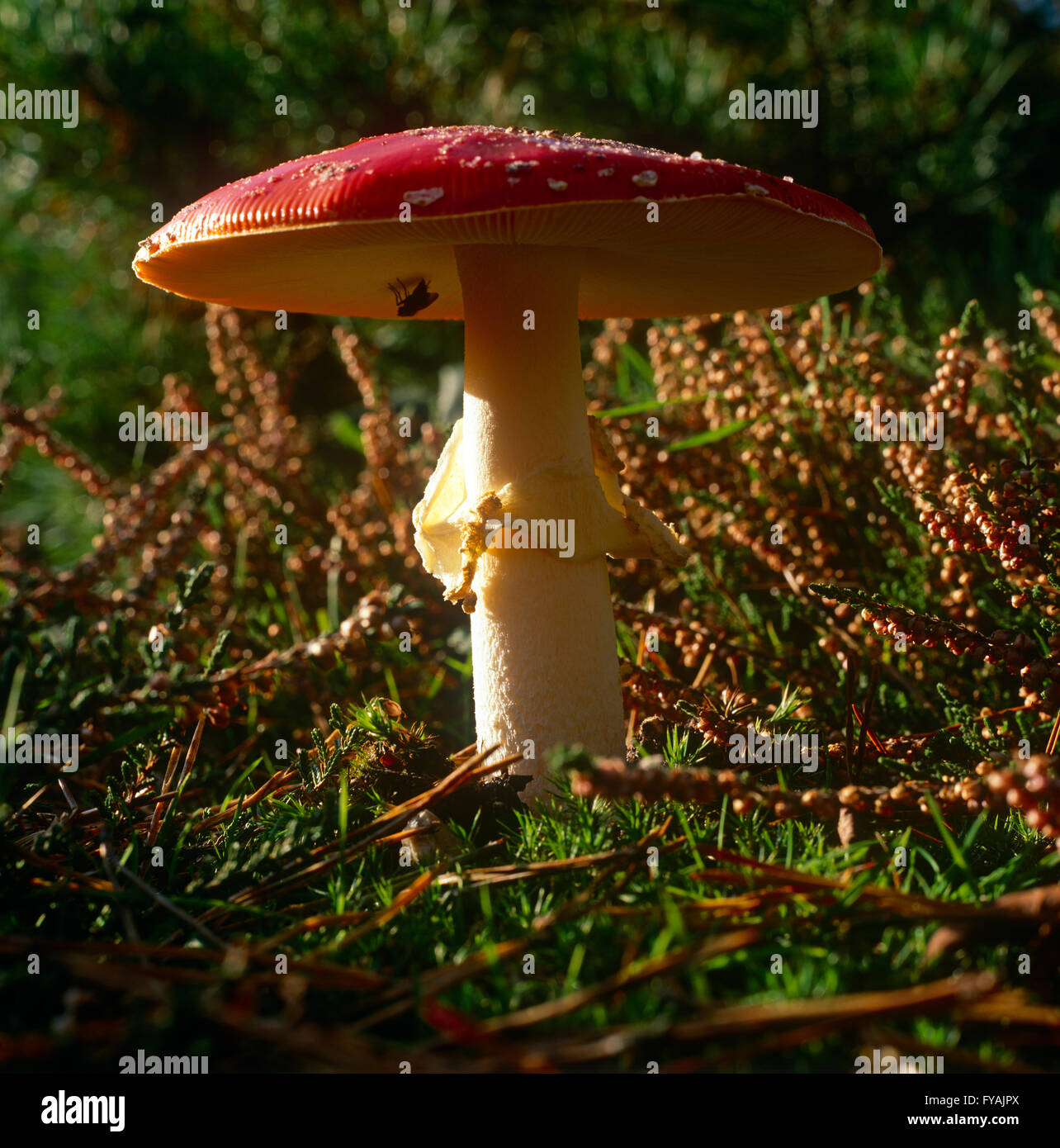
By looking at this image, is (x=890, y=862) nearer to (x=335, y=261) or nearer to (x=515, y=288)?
(x=515, y=288)

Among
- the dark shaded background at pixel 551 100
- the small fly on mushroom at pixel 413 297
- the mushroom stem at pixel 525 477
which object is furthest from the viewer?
the dark shaded background at pixel 551 100

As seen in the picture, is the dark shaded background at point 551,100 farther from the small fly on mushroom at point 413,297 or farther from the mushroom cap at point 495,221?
the mushroom cap at point 495,221

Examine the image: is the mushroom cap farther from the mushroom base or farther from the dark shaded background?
the dark shaded background

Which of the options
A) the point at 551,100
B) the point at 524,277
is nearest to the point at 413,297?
the point at 524,277

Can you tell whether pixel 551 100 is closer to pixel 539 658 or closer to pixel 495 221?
pixel 495 221

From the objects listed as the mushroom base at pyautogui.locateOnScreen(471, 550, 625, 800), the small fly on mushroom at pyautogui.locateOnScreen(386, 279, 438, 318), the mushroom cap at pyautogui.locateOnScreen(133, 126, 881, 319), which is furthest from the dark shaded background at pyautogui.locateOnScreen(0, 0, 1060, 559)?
the mushroom base at pyautogui.locateOnScreen(471, 550, 625, 800)

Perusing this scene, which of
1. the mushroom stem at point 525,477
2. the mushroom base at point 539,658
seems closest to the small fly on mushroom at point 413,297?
the mushroom stem at point 525,477
